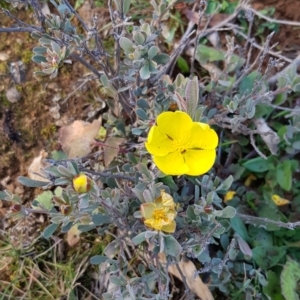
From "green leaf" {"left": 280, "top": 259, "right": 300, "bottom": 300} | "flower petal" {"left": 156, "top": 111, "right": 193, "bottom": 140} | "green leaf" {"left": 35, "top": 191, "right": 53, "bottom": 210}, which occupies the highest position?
"flower petal" {"left": 156, "top": 111, "right": 193, "bottom": 140}

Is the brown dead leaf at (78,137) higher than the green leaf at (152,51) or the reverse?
the reverse

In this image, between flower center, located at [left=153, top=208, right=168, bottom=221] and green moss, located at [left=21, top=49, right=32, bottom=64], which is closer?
flower center, located at [left=153, top=208, right=168, bottom=221]

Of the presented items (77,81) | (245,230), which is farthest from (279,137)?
(77,81)

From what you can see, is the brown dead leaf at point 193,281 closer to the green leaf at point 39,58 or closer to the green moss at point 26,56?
the green leaf at point 39,58

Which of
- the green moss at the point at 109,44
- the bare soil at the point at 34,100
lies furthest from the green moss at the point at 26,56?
the green moss at the point at 109,44

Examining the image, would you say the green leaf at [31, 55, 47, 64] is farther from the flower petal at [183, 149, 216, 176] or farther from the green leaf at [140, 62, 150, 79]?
the flower petal at [183, 149, 216, 176]

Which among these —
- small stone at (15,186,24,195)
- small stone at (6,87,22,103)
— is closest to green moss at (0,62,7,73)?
small stone at (6,87,22,103)

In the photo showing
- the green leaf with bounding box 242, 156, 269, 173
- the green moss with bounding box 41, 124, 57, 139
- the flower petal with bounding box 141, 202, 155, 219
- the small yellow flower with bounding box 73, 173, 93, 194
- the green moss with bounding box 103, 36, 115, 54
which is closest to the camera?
the small yellow flower with bounding box 73, 173, 93, 194
